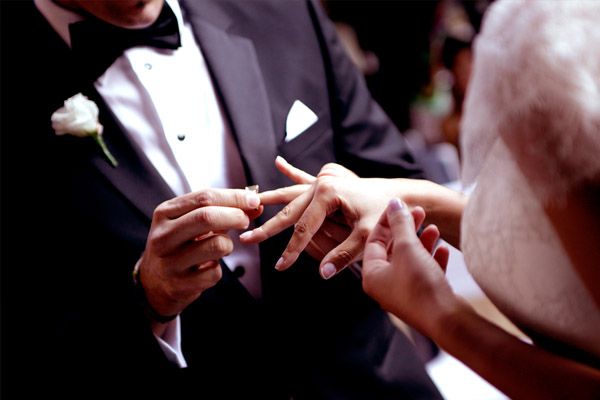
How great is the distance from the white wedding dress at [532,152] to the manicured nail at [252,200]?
33 cm

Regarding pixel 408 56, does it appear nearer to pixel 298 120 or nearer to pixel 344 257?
pixel 298 120

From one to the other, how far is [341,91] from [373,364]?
60 cm

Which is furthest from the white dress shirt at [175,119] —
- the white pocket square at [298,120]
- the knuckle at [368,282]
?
the knuckle at [368,282]

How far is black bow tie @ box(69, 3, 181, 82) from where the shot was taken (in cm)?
106

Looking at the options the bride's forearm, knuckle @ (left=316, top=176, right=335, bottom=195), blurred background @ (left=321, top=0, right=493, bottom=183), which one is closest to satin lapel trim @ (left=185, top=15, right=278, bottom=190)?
knuckle @ (left=316, top=176, right=335, bottom=195)

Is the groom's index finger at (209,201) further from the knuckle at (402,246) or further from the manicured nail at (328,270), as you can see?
the knuckle at (402,246)

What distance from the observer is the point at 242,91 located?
3.74ft

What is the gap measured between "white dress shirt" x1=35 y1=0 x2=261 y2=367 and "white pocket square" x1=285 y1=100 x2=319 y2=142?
12 centimetres

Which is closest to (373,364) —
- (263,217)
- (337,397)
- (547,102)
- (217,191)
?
(337,397)

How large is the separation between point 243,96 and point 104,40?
27cm

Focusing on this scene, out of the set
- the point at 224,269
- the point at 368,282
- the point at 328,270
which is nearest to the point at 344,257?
the point at 328,270

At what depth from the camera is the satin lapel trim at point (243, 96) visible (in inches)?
43.6

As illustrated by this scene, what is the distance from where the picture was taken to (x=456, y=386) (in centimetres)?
178

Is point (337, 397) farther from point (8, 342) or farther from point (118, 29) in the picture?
point (118, 29)
